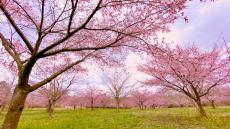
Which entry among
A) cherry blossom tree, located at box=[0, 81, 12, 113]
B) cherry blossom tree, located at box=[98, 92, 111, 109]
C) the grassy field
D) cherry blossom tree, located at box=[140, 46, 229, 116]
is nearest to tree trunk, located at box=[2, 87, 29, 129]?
the grassy field

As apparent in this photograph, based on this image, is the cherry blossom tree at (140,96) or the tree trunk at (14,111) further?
the cherry blossom tree at (140,96)

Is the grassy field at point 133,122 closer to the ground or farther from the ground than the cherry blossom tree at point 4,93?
closer to the ground

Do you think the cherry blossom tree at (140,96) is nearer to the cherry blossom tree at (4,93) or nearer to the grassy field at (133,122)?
the cherry blossom tree at (4,93)

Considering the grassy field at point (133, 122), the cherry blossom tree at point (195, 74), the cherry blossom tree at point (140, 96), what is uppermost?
the cherry blossom tree at point (140, 96)

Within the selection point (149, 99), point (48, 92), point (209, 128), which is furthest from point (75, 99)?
point (209, 128)

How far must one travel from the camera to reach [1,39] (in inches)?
307

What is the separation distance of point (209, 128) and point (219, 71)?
10218 millimetres

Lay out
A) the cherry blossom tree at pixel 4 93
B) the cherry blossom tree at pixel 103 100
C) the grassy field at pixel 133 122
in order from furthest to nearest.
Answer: the cherry blossom tree at pixel 103 100
the cherry blossom tree at pixel 4 93
the grassy field at pixel 133 122

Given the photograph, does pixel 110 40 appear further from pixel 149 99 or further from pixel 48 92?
pixel 149 99

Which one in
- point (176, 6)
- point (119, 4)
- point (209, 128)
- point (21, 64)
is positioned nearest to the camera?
point (176, 6)

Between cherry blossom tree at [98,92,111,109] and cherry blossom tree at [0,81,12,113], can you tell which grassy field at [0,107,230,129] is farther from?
cherry blossom tree at [98,92,111,109]

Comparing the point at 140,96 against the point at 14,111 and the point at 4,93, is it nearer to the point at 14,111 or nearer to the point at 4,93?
the point at 4,93

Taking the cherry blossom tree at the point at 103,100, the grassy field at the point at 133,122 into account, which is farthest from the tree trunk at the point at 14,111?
the cherry blossom tree at the point at 103,100

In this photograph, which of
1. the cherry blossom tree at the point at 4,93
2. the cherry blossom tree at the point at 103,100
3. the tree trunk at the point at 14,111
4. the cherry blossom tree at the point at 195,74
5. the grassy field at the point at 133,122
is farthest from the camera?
the cherry blossom tree at the point at 103,100
